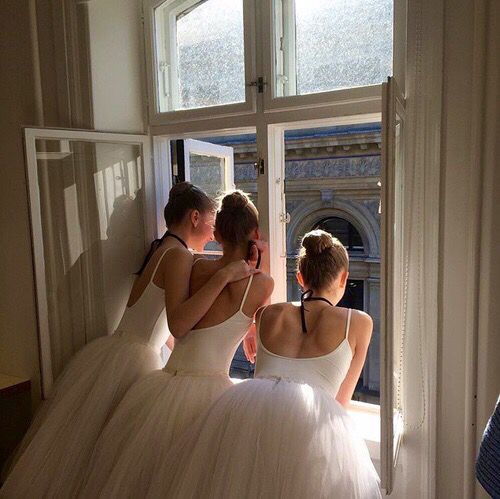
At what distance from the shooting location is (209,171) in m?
2.44

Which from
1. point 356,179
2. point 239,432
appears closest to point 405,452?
point 239,432

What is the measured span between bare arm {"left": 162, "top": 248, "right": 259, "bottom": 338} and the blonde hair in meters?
0.23

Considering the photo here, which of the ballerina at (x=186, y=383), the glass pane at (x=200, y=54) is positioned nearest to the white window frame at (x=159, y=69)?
the glass pane at (x=200, y=54)

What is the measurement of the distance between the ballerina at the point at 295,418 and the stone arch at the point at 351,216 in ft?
3.09

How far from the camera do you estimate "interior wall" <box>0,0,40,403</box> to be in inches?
89.0

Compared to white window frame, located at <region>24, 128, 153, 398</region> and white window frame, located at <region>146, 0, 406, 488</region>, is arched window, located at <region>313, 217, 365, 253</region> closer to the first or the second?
white window frame, located at <region>146, 0, 406, 488</region>

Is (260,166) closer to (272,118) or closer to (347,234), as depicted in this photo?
(272,118)

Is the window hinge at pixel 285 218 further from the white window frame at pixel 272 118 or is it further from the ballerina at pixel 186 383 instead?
the ballerina at pixel 186 383

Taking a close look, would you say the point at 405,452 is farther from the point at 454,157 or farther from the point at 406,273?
the point at 454,157

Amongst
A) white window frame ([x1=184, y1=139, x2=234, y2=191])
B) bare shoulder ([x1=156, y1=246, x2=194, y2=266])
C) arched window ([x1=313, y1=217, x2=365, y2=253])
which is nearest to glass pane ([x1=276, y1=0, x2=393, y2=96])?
white window frame ([x1=184, y1=139, x2=234, y2=191])

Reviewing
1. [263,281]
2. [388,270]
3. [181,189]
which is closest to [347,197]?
[181,189]

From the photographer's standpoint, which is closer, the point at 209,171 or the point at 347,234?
the point at 209,171

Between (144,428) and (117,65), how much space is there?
1462mm

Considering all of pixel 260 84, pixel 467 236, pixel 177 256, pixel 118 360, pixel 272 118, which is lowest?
pixel 118 360
